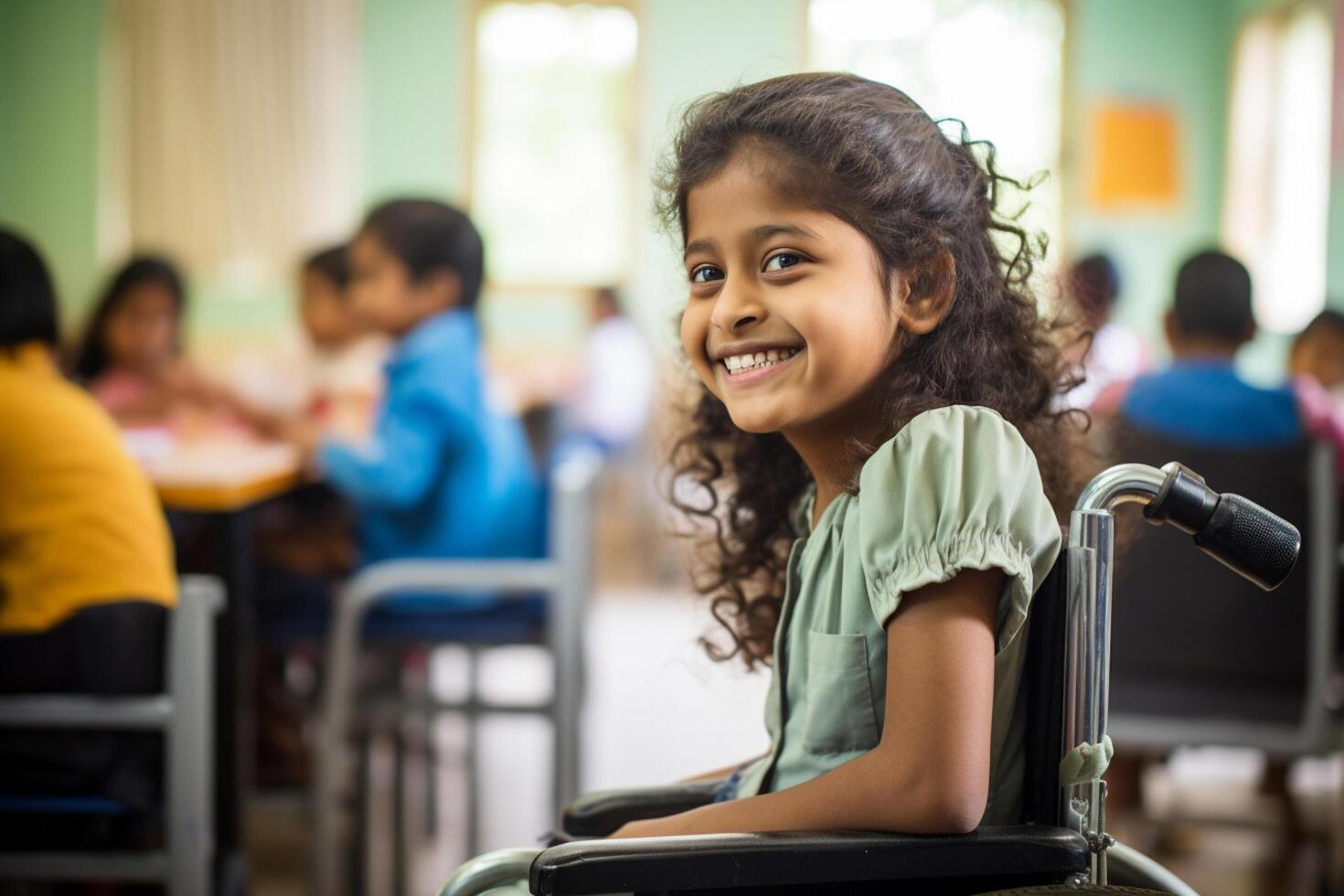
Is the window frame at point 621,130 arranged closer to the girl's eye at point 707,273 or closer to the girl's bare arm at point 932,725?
the girl's eye at point 707,273

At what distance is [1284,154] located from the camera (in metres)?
6.73

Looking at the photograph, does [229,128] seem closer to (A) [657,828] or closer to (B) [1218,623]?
(B) [1218,623]

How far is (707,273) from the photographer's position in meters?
0.95

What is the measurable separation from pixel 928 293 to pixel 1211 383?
161cm

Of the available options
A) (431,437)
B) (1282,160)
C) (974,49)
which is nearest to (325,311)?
(431,437)

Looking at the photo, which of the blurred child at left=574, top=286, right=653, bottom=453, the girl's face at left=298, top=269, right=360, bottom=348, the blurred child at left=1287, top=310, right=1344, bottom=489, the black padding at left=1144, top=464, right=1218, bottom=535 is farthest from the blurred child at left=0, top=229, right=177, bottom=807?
the blurred child at left=574, top=286, right=653, bottom=453

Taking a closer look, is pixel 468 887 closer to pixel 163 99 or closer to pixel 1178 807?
pixel 1178 807

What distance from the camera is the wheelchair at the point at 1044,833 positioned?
0.78 m

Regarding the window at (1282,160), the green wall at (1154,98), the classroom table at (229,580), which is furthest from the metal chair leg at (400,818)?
the green wall at (1154,98)

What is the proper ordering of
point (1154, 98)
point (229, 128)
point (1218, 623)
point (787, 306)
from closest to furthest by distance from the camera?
point (787, 306)
point (1218, 623)
point (229, 128)
point (1154, 98)

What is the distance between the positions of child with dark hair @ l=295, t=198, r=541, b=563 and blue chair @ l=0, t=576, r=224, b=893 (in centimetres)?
87

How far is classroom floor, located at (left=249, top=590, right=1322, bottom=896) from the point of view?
8.08 ft

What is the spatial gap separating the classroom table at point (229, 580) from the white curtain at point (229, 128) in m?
4.92

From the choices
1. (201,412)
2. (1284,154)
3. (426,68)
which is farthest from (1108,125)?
(201,412)
